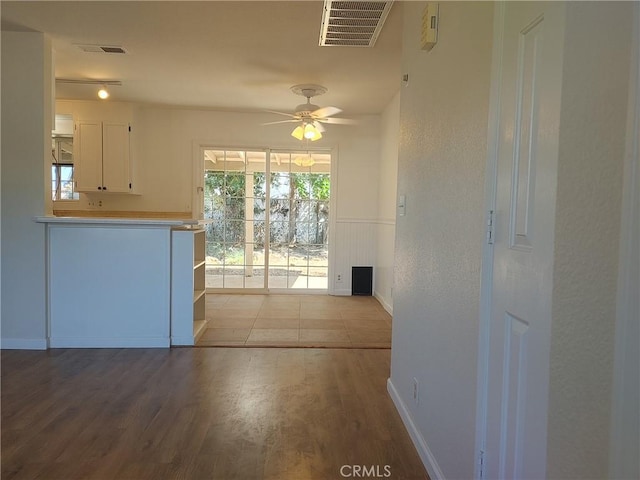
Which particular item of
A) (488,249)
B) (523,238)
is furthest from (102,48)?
(523,238)

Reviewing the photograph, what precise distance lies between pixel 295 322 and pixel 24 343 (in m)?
2.40

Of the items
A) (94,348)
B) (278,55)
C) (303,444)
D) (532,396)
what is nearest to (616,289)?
(532,396)

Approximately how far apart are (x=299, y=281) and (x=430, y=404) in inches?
167

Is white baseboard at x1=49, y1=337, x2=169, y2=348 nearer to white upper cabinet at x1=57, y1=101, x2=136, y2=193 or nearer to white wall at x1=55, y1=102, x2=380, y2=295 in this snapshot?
white upper cabinet at x1=57, y1=101, x2=136, y2=193

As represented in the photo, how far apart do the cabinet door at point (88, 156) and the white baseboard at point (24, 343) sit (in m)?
2.49

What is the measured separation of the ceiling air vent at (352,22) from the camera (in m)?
2.62

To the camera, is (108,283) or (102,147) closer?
(108,283)

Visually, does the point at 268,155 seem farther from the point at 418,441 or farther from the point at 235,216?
the point at 418,441

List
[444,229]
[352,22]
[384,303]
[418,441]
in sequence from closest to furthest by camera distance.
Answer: [444,229]
[418,441]
[352,22]
[384,303]

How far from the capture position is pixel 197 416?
88.6 inches

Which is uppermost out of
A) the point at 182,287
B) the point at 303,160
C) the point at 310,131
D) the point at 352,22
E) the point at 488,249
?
the point at 352,22

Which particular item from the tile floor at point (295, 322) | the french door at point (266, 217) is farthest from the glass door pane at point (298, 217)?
the tile floor at point (295, 322)

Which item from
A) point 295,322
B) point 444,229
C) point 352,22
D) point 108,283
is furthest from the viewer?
point 295,322

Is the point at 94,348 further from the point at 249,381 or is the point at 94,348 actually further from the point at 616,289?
the point at 616,289
